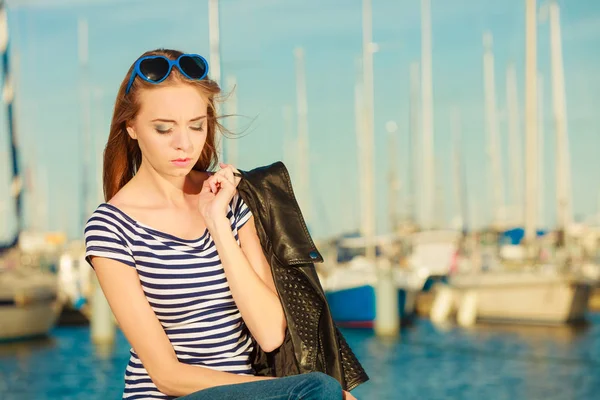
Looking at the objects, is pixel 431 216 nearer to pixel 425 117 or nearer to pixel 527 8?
pixel 425 117

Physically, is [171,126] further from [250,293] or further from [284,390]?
[284,390]

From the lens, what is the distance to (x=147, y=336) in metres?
2.84

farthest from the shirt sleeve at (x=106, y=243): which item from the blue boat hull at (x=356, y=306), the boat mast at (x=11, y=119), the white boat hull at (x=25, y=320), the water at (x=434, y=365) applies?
the blue boat hull at (x=356, y=306)

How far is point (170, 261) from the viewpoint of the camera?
9.57 feet

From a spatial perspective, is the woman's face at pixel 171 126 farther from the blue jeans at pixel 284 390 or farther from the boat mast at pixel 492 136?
the boat mast at pixel 492 136

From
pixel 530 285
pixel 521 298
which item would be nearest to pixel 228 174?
pixel 530 285

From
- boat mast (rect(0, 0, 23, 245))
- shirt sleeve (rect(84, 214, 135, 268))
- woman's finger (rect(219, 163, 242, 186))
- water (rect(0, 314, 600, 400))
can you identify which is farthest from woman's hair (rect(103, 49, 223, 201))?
boat mast (rect(0, 0, 23, 245))

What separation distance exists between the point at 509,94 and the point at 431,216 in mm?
8163

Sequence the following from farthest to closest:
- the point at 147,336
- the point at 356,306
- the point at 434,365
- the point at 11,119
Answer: the point at 356,306 < the point at 11,119 < the point at 434,365 < the point at 147,336

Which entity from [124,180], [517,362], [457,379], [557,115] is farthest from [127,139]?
[557,115]

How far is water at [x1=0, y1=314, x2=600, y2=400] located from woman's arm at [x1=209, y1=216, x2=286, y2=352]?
17.0 m

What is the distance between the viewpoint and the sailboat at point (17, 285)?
90.4 feet

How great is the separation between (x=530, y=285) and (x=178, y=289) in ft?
94.2

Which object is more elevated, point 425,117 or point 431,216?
point 425,117
